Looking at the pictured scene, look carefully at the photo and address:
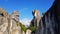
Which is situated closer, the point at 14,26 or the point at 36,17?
the point at 14,26

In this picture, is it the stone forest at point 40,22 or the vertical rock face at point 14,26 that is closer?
the stone forest at point 40,22

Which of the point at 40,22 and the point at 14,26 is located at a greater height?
the point at 40,22

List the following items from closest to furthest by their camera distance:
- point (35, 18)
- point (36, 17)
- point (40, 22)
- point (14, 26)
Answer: point (40, 22)
point (14, 26)
point (35, 18)
point (36, 17)

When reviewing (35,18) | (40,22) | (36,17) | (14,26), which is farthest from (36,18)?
(40,22)

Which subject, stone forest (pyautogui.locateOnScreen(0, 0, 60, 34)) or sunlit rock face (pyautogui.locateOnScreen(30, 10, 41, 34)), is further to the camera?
sunlit rock face (pyautogui.locateOnScreen(30, 10, 41, 34))

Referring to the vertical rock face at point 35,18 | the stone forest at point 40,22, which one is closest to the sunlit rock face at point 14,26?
the stone forest at point 40,22

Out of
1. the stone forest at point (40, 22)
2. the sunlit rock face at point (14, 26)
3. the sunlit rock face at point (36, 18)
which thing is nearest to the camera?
the stone forest at point (40, 22)

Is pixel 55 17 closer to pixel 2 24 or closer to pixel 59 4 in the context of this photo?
pixel 59 4

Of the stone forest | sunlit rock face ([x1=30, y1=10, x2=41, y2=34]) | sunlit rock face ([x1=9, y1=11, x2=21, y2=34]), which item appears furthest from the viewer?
sunlit rock face ([x1=30, y1=10, x2=41, y2=34])

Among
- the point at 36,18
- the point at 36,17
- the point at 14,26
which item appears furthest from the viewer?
the point at 36,17

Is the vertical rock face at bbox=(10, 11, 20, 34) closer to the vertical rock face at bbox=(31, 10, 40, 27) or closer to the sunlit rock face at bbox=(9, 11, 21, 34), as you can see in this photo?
the sunlit rock face at bbox=(9, 11, 21, 34)

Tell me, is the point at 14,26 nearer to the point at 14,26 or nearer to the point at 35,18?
the point at 14,26

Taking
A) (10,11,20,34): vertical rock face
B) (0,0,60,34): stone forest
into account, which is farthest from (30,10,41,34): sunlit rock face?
(10,11,20,34): vertical rock face

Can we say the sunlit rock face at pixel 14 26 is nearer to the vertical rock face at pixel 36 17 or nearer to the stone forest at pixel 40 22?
the stone forest at pixel 40 22
